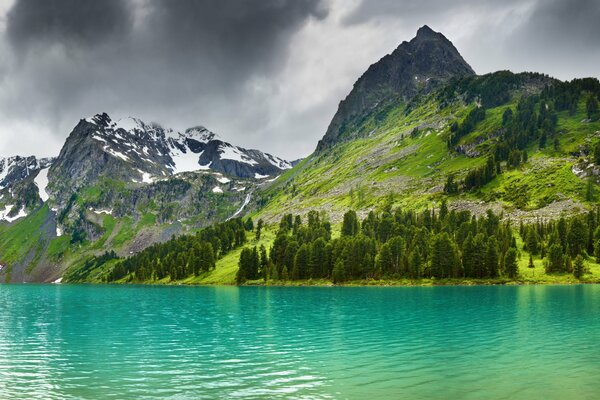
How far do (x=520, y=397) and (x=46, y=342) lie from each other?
49.5m

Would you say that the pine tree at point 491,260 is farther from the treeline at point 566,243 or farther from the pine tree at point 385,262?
the pine tree at point 385,262

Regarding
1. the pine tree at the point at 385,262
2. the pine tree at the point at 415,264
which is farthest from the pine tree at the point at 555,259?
the pine tree at the point at 385,262

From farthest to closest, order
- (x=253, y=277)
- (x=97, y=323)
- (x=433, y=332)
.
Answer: (x=253, y=277)
(x=97, y=323)
(x=433, y=332)

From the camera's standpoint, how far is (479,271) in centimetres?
15912

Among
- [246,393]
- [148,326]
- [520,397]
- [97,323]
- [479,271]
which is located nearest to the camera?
[520,397]

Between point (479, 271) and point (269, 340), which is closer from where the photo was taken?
point (269, 340)

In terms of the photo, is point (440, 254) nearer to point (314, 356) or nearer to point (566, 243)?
point (566, 243)

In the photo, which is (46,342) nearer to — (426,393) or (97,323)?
(97,323)

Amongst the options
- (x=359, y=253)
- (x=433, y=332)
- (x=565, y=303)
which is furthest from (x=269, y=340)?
(x=359, y=253)

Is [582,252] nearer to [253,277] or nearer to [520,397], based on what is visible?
[253,277]

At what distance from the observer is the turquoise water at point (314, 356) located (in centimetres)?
2955

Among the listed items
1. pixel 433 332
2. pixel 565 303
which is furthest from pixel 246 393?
pixel 565 303

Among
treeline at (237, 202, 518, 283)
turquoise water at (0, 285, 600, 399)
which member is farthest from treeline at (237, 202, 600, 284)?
turquoise water at (0, 285, 600, 399)

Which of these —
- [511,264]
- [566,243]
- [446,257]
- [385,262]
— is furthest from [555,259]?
[385,262]
